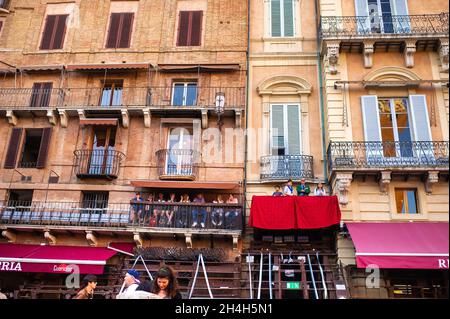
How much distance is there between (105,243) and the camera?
14836 mm

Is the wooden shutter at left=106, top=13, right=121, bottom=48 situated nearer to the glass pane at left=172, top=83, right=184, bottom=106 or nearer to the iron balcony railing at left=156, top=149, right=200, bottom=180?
the glass pane at left=172, top=83, right=184, bottom=106

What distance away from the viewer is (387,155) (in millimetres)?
13773

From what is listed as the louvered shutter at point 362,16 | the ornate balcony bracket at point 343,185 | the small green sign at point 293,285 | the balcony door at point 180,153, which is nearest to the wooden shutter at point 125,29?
the balcony door at point 180,153

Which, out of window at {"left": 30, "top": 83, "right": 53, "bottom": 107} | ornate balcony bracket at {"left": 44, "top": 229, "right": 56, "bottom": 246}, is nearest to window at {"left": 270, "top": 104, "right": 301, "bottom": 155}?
ornate balcony bracket at {"left": 44, "top": 229, "right": 56, "bottom": 246}

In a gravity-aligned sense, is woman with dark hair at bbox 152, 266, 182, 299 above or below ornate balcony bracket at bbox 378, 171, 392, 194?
below

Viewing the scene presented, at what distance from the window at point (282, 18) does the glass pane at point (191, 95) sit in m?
4.16

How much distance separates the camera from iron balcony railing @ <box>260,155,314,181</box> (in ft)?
49.2

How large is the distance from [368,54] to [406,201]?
18.6ft

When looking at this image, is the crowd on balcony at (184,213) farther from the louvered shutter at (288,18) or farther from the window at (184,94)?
the louvered shutter at (288,18)

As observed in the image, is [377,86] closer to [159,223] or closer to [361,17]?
[361,17]

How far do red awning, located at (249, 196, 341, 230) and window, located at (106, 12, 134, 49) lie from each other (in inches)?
390

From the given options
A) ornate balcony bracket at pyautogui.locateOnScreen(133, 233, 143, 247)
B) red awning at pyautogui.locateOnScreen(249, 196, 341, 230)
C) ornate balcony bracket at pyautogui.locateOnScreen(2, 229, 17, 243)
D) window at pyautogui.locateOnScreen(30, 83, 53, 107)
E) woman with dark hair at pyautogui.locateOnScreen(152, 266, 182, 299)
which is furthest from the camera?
window at pyautogui.locateOnScreen(30, 83, 53, 107)

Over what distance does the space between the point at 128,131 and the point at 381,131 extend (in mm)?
9766

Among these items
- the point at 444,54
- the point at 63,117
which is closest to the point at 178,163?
the point at 63,117
